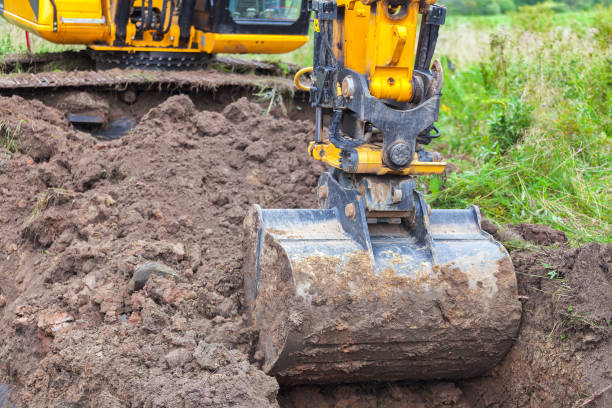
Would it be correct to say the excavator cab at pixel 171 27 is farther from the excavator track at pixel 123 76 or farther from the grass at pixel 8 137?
the grass at pixel 8 137

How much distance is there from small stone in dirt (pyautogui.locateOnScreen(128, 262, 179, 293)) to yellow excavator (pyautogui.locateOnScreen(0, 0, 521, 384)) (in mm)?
426

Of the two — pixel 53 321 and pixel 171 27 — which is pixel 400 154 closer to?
pixel 53 321

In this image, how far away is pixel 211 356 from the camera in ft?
9.08

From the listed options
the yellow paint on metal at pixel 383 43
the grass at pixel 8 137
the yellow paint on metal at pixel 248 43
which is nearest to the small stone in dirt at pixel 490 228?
the yellow paint on metal at pixel 383 43

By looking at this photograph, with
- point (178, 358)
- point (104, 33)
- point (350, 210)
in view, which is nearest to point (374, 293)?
point (350, 210)

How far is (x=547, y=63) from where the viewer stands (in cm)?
698

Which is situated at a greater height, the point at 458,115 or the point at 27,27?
the point at 27,27

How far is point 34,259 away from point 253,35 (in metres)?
3.57

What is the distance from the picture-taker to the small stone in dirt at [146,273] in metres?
3.32

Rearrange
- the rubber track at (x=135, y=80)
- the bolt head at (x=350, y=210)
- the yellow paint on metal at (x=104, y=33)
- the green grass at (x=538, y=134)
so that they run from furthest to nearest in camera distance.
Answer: the yellow paint on metal at (x=104, y=33), the rubber track at (x=135, y=80), the green grass at (x=538, y=134), the bolt head at (x=350, y=210)

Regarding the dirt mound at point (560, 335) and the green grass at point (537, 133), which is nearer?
the dirt mound at point (560, 335)

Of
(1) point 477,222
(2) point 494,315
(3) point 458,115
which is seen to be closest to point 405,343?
(2) point 494,315

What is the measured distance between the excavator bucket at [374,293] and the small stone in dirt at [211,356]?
0.19 m

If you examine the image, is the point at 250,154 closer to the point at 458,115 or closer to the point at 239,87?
the point at 239,87
